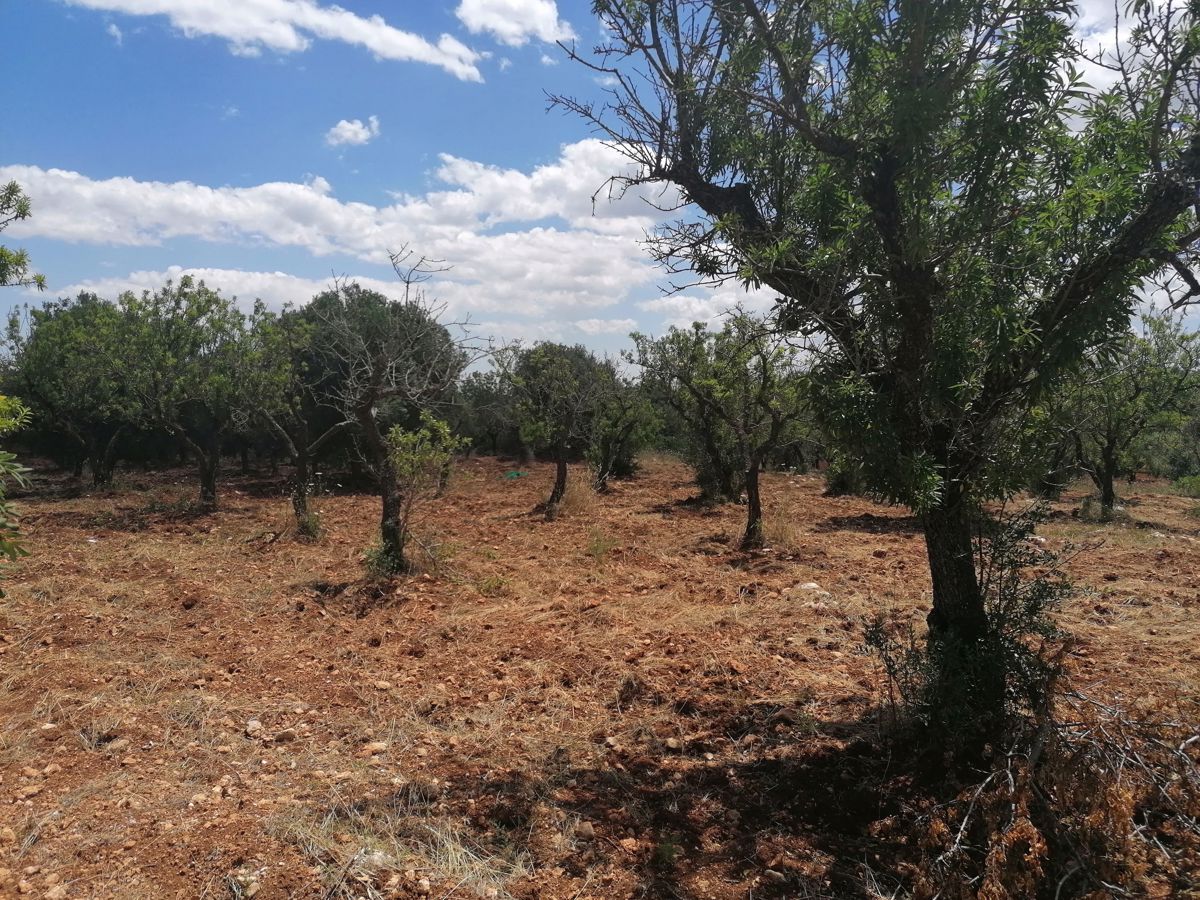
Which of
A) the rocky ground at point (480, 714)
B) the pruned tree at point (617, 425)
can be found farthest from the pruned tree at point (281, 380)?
the pruned tree at point (617, 425)

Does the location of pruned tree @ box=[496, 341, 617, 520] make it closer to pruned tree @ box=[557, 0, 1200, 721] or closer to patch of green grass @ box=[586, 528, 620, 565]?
patch of green grass @ box=[586, 528, 620, 565]

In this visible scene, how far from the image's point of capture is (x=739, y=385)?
12672 mm

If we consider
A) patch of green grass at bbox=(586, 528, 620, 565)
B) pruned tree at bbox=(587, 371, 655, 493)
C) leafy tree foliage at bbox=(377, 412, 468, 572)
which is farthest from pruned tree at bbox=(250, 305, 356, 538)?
pruned tree at bbox=(587, 371, 655, 493)

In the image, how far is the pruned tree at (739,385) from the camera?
420 inches

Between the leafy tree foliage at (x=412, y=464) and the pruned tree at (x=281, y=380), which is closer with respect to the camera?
the leafy tree foliage at (x=412, y=464)

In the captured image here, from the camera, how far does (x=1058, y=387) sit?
12.3ft

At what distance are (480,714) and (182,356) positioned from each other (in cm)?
1170

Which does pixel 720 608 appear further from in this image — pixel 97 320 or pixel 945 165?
pixel 97 320

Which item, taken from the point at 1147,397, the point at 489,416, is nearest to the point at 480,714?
the point at 1147,397

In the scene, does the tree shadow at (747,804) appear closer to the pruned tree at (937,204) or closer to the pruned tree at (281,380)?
the pruned tree at (937,204)

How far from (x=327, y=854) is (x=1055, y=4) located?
4.87 metres

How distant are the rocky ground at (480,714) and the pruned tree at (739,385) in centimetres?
161

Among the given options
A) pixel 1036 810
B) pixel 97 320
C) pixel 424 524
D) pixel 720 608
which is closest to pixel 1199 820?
pixel 1036 810

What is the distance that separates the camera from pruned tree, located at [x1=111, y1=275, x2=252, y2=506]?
44.4ft
